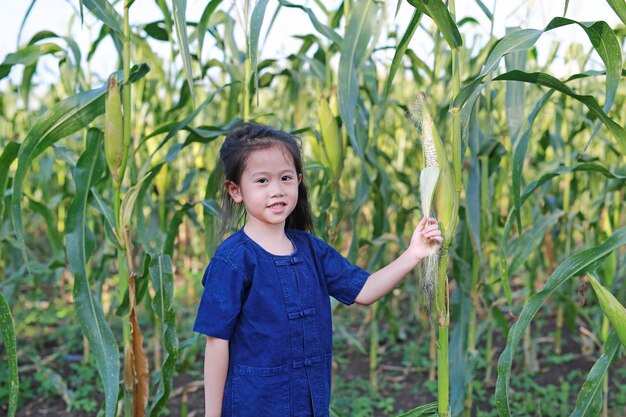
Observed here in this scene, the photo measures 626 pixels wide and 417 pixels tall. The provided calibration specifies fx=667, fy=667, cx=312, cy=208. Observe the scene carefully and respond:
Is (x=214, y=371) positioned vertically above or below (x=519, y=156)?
below

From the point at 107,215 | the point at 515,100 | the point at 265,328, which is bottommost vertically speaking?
the point at 265,328

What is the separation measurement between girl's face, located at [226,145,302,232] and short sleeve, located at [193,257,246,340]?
0.15m

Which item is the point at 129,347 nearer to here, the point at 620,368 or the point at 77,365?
the point at 77,365

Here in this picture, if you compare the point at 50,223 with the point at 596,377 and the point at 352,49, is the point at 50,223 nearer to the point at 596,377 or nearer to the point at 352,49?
the point at 352,49

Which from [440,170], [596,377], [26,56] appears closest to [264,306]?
[440,170]

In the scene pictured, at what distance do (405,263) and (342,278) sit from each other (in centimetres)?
23

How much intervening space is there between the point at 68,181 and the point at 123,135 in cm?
168

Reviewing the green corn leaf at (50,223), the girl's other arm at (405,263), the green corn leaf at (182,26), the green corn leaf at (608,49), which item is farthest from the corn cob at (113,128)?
the green corn leaf at (608,49)

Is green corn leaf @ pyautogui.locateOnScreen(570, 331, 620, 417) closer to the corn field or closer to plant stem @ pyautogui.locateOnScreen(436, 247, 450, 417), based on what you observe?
the corn field

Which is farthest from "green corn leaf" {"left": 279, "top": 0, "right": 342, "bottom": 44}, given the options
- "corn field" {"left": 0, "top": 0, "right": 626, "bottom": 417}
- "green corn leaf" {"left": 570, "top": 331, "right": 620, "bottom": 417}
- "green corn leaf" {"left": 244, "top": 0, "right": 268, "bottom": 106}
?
"green corn leaf" {"left": 570, "top": 331, "right": 620, "bottom": 417}

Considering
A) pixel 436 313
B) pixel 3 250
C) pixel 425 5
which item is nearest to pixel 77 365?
pixel 3 250

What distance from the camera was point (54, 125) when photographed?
5.99ft

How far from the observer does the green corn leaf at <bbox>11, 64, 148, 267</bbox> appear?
69.9 inches

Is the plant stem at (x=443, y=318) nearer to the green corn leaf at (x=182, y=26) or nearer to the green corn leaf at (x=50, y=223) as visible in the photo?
the green corn leaf at (x=182, y=26)
